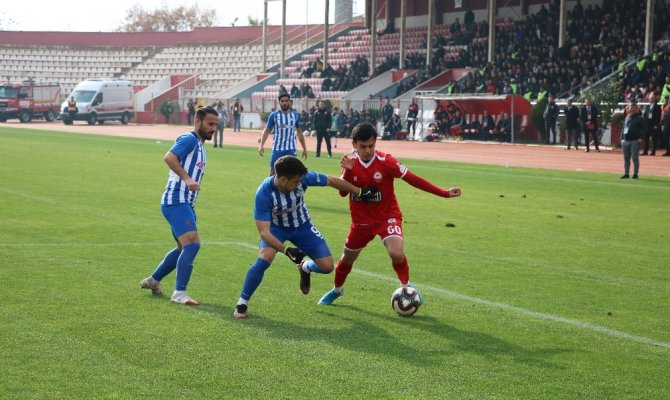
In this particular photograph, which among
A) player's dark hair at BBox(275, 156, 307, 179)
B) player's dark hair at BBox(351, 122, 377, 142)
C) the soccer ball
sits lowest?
the soccer ball

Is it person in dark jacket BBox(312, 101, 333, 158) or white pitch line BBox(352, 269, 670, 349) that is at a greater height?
person in dark jacket BBox(312, 101, 333, 158)

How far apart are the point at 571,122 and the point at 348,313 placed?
3014 cm

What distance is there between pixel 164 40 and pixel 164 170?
69588 millimetres

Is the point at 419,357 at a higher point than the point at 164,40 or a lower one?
lower

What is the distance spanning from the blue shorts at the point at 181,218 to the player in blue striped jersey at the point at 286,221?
0.91m

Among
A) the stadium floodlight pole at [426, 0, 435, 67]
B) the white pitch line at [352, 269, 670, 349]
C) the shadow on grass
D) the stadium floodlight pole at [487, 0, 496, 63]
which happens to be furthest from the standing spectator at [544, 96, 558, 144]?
the shadow on grass

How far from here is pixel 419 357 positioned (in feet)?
24.7

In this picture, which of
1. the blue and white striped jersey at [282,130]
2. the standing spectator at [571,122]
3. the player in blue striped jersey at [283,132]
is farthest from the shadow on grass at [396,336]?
the standing spectator at [571,122]

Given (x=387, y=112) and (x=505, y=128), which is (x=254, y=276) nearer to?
(x=505, y=128)

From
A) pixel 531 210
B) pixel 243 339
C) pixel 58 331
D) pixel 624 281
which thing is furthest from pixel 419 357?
pixel 531 210

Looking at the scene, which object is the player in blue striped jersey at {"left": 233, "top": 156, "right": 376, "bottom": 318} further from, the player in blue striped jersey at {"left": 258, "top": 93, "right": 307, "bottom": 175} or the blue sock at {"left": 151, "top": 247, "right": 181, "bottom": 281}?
the player in blue striped jersey at {"left": 258, "top": 93, "right": 307, "bottom": 175}

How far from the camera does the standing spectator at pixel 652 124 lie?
111ft

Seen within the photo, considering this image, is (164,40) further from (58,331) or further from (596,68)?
(58,331)

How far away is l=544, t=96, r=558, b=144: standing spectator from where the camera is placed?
4021 cm
